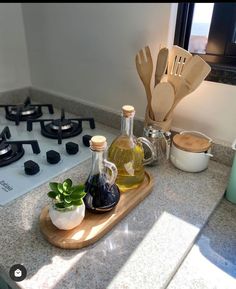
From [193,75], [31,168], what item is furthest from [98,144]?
[193,75]

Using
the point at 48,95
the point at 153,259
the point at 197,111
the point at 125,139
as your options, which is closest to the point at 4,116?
the point at 48,95

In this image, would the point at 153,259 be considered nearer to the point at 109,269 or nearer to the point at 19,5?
the point at 109,269

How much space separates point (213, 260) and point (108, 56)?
2.58 feet

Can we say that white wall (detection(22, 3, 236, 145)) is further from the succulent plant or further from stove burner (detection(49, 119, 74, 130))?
the succulent plant

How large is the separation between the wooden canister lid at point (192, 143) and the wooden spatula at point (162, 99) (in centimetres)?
9

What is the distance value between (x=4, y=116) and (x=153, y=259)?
913 mm

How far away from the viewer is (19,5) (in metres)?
1.22

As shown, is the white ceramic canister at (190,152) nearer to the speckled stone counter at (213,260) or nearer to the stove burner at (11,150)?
the speckled stone counter at (213,260)

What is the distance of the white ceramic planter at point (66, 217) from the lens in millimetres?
514

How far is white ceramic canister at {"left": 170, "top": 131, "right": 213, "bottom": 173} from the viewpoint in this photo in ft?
2.49

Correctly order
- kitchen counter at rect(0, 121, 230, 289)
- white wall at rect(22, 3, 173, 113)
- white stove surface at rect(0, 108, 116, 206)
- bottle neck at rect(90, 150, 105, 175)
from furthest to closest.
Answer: white wall at rect(22, 3, 173, 113)
white stove surface at rect(0, 108, 116, 206)
bottle neck at rect(90, 150, 105, 175)
kitchen counter at rect(0, 121, 230, 289)

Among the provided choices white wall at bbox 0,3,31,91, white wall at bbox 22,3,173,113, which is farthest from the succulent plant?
white wall at bbox 0,3,31,91

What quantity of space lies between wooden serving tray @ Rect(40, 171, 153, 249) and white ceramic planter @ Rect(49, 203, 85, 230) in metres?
0.02

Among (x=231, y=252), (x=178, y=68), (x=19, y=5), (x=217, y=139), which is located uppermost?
(x=19, y=5)
